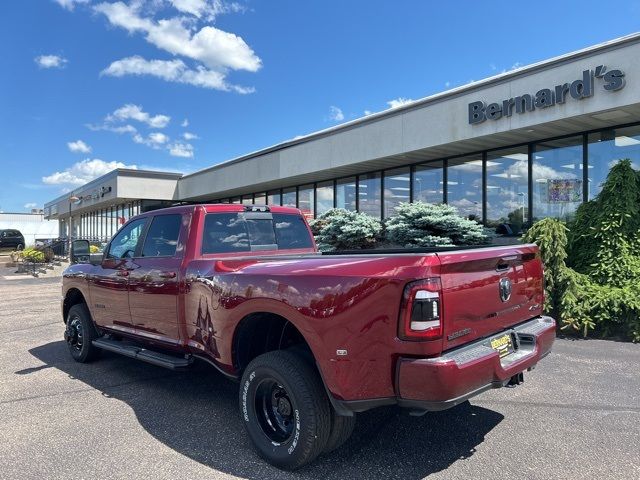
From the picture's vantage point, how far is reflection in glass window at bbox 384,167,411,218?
1470 cm

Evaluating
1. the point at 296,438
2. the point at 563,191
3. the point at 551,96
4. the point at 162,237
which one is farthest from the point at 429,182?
the point at 296,438

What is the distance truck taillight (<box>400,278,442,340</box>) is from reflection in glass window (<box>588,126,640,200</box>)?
361 inches

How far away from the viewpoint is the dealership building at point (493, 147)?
9.18 metres

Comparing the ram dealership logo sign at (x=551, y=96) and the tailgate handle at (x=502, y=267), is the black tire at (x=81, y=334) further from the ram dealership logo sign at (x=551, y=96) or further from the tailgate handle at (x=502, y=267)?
the ram dealership logo sign at (x=551, y=96)

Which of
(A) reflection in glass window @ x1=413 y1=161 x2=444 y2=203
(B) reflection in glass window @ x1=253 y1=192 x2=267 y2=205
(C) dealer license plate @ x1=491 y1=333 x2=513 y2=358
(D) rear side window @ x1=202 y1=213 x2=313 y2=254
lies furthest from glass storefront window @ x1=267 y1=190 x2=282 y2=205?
(C) dealer license plate @ x1=491 y1=333 x2=513 y2=358

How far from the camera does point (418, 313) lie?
281 cm

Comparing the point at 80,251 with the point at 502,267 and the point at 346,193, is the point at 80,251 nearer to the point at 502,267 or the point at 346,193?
the point at 502,267

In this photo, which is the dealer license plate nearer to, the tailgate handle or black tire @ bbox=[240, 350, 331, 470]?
the tailgate handle

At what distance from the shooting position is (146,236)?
5.36 meters

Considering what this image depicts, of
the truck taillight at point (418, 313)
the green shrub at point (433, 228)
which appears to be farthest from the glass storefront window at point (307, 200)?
the truck taillight at point (418, 313)

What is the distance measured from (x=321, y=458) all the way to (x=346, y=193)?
1370 centimetres

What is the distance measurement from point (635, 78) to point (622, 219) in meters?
2.65

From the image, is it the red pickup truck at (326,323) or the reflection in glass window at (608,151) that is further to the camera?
the reflection in glass window at (608,151)

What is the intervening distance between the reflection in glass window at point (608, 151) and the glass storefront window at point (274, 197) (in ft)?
39.5
